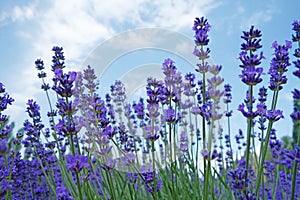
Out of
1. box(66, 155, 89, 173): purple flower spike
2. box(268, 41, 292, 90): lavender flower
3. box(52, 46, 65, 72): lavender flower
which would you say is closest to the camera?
box(66, 155, 89, 173): purple flower spike

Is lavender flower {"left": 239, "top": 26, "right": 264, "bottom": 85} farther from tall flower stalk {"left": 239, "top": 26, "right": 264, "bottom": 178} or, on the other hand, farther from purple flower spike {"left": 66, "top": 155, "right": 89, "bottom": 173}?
purple flower spike {"left": 66, "top": 155, "right": 89, "bottom": 173}

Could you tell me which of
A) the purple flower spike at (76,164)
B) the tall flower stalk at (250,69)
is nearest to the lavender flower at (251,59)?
the tall flower stalk at (250,69)

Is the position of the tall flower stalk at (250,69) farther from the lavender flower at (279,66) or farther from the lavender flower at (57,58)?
the lavender flower at (57,58)

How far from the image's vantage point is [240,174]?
1.78 m

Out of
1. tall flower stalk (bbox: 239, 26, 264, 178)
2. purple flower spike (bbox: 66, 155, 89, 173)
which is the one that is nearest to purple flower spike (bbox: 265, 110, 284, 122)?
tall flower stalk (bbox: 239, 26, 264, 178)

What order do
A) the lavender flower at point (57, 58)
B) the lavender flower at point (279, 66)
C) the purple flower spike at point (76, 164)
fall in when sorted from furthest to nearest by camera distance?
the lavender flower at point (57, 58) → the lavender flower at point (279, 66) → the purple flower spike at point (76, 164)

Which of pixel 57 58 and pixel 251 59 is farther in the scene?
pixel 57 58

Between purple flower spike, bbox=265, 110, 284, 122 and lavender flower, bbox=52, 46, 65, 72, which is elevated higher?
lavender flower, bbox=52, 46, 65, 72

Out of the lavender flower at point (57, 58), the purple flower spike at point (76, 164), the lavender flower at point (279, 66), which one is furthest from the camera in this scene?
the lavender flower at point (57, 58)

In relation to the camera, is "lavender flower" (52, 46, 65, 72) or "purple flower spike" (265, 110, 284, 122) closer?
"purple flower spike" (265, 110, 284, 122)

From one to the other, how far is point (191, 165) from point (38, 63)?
1965 mm

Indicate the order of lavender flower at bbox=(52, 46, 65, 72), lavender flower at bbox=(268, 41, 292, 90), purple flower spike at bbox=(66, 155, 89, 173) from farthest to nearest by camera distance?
1. lavender flower at bbox=(52, 46, 65, 72)
2. lavender flower at bbox=(268, 41, 292, 90)
3. purple flower spike at bbox=(66, 155, 89, 173)

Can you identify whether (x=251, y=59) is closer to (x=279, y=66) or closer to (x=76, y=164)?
(x=279, y=66)

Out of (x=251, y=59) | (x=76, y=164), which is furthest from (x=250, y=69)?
(x=76, y=164)
